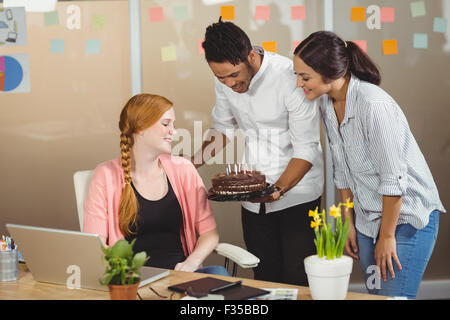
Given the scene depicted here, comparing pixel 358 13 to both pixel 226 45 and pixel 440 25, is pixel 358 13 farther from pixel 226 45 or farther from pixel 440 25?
pixel 226 45

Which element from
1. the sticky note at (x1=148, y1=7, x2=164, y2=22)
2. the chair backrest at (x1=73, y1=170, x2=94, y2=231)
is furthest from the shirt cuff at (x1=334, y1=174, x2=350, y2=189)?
the sticky note at (x1=148, y1=7, x2=164, y2=22)

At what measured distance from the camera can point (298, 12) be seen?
3.44 m

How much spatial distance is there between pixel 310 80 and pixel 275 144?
540mm

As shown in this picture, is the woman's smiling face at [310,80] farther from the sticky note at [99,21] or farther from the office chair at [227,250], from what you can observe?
the sticky note at [99,21]

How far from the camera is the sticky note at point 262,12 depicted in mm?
3424

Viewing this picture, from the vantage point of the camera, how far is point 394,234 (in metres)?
2.05

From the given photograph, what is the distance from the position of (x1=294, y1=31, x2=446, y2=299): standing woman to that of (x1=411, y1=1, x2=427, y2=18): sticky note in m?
1.59

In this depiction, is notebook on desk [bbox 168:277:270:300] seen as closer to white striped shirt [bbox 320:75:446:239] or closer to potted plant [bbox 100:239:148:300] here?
potted plant [bbox 100:239:148:300]

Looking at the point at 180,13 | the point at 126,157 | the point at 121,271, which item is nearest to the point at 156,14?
the point at 180,13

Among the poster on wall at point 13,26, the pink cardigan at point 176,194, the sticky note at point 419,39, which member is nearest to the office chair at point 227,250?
the pink cardigan at point 176,194

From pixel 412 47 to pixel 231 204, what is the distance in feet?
5.00

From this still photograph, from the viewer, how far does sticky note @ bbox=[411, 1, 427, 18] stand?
3469 millimetres
